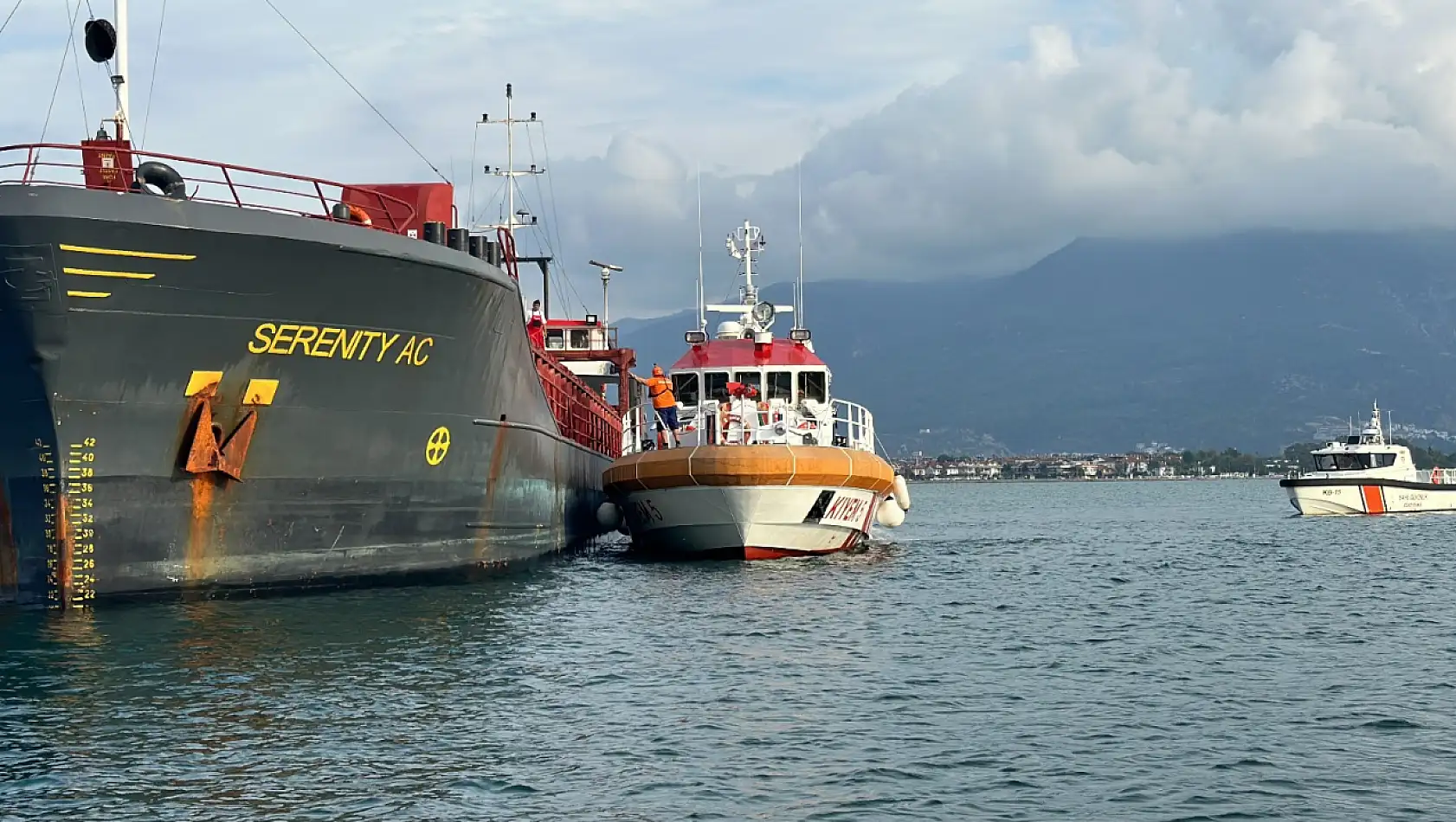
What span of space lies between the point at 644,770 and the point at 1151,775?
3.99 metres

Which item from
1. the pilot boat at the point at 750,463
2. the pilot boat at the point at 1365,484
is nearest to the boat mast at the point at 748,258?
the pilot boat at the point at 750,463

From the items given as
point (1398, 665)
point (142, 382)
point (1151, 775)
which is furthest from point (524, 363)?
point (1151, 775)

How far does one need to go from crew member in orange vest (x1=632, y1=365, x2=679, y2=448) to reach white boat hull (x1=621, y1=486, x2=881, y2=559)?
1.83 metres

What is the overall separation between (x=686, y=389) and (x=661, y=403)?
228 centimetres

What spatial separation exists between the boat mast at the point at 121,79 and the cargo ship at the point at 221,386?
0.12 ft

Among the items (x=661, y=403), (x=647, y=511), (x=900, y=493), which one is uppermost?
(x=661, y=403)

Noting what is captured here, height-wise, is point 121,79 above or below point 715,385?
above

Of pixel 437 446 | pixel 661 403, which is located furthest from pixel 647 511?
pixel 437 446

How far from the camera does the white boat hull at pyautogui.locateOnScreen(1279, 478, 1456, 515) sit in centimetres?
5556

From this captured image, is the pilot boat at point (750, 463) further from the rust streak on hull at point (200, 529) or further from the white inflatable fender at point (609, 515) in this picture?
the rust streak on hull at point (200, 529)

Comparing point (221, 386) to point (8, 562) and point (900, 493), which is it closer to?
point (8, 562)

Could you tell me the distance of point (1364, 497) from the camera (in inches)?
2186

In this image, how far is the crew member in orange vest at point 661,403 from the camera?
3047 centimetres

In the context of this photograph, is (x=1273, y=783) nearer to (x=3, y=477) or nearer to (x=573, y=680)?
(x=573, y=680)
